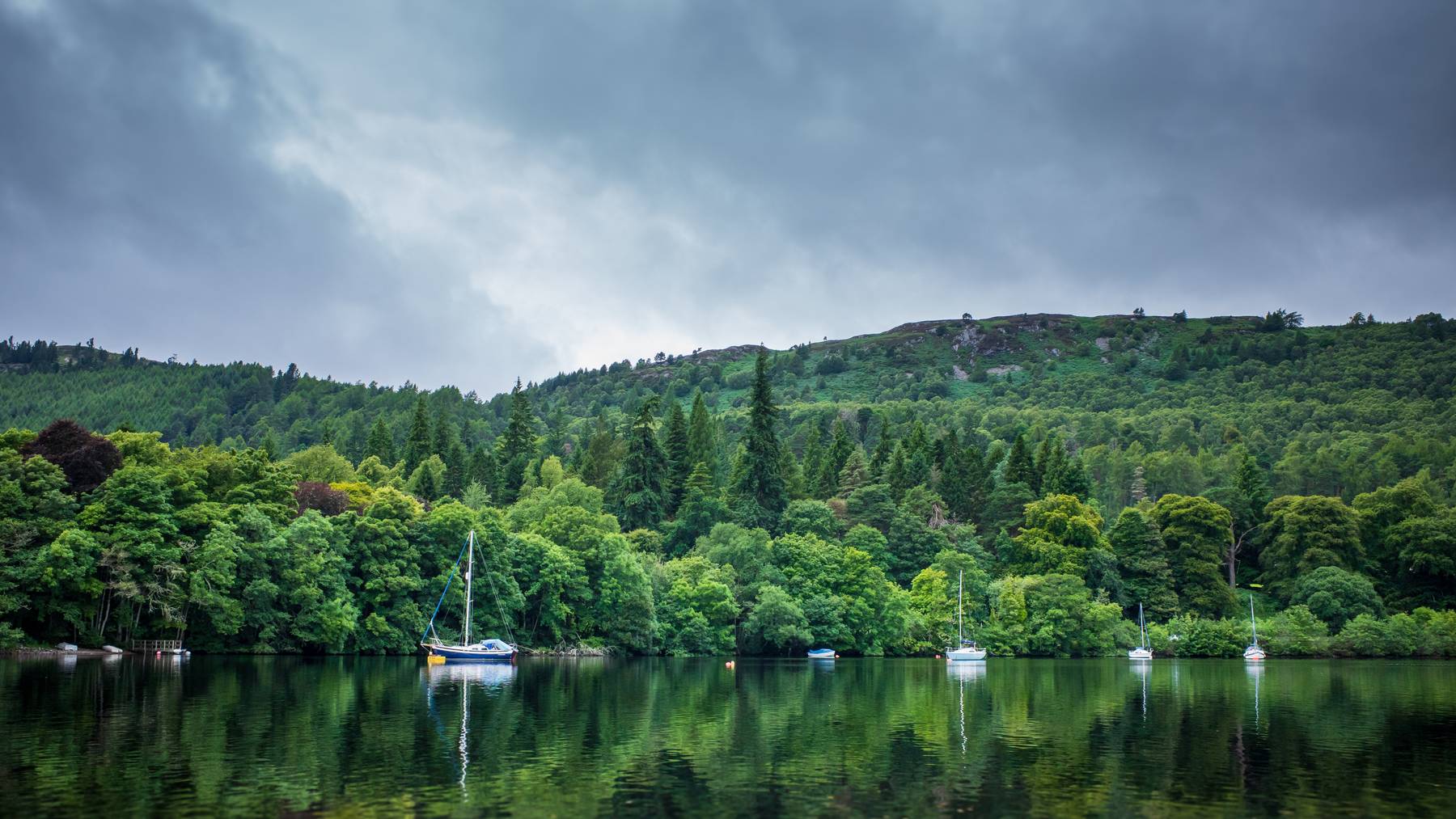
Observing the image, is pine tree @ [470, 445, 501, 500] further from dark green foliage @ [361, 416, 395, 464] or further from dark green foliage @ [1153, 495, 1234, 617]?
dark green foliage @ [1153, 495, 1234, 617]

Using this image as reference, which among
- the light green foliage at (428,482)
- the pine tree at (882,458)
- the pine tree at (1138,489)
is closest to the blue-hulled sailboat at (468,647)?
the light green foliage at (428,482)

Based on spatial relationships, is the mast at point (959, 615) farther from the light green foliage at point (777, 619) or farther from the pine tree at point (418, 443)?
the pine tree at point (418, 443)

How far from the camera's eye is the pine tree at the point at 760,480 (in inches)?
5133

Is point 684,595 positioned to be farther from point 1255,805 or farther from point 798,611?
point 1255,805

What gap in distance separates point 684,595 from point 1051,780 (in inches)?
3105

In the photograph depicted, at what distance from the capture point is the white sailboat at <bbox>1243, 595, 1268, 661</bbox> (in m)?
114

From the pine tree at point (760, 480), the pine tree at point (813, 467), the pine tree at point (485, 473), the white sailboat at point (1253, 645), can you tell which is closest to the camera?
the white sailboat at point (1253, 645)

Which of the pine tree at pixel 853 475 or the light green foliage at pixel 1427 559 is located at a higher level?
the pine tree at pixel 853 475

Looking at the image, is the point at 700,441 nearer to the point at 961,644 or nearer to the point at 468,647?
the point at 961,644

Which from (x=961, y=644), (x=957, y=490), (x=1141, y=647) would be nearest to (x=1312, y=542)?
(x=1141, y=647)

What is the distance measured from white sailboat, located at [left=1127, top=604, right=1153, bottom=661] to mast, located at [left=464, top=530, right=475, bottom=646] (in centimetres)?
7014

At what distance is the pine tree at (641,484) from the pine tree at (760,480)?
9.69 m

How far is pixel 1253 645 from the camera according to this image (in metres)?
119

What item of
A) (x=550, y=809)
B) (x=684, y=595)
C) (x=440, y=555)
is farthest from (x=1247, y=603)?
(x=550, y=809)
